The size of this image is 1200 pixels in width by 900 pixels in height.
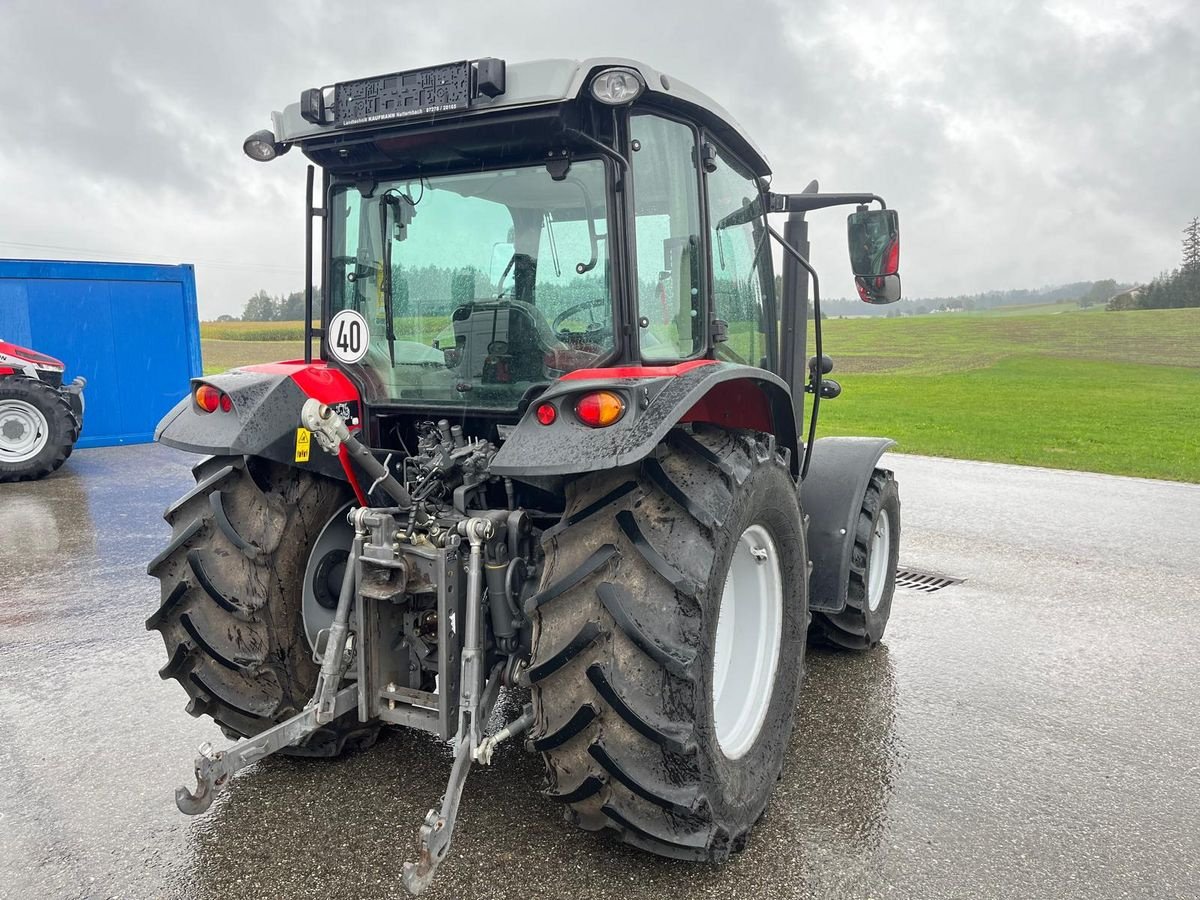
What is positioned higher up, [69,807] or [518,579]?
[518,579]

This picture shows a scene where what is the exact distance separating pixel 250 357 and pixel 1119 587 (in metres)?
24.8

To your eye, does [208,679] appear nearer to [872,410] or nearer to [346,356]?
[346,356]

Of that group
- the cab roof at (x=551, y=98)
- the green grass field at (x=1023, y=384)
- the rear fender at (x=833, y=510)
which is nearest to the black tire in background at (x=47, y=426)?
the cab roof at (x=551, y=98)

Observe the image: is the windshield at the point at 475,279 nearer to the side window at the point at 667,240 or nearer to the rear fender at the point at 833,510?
the side window at the point at 667,240

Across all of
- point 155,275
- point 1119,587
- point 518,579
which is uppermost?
point 155,275

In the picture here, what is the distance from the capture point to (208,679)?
9.14ft

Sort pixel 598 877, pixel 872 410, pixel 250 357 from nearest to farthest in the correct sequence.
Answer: pixel 598 877 → pixel 872 410 → pixel 250 357

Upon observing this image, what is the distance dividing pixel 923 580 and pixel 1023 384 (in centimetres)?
2544

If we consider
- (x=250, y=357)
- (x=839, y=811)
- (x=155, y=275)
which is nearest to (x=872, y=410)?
(x=155, y=275)

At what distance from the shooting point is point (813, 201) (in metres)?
3.61

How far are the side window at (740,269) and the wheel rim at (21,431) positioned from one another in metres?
8.80

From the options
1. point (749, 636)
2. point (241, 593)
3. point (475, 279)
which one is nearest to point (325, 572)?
point (241, 593)

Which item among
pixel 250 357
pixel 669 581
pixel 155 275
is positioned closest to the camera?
pixel 669 581

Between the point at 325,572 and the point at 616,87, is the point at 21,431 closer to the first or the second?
the point at 325,572
